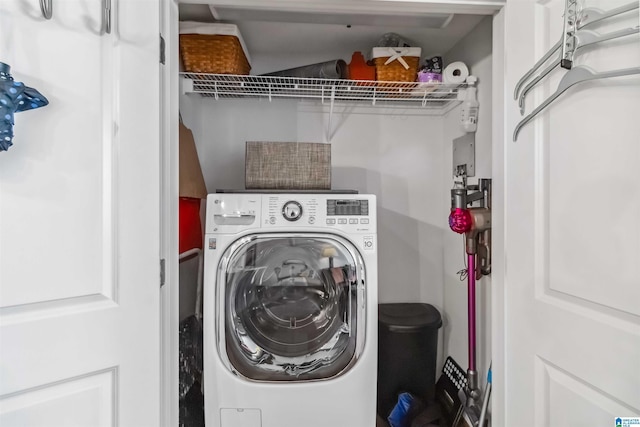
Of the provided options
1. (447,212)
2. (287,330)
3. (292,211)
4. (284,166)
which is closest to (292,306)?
(287,330)

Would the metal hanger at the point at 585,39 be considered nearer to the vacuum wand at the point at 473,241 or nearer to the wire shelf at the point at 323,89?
the vacuum wand at the point at 473,241

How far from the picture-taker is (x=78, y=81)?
89 cm

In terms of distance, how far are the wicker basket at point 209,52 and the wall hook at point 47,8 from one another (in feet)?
2.60

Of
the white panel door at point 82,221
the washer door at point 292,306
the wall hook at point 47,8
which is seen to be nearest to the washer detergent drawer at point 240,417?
the washer door at point 292,306

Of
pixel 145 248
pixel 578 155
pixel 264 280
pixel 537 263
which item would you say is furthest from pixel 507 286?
pixel 145 248

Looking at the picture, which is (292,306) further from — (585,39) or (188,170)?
(585,39)

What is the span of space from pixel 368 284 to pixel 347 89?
3.40 ft

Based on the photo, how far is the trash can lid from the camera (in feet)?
5.73

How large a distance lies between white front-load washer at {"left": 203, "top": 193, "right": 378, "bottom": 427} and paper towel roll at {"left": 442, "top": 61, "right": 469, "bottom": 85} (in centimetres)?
74

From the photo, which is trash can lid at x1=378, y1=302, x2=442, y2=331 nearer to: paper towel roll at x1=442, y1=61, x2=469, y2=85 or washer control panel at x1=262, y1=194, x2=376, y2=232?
washer control panel at x1=262, y1=194, x2=376, y2=232

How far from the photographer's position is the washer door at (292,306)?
4.71ft

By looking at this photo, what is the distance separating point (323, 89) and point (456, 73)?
658 millimetres

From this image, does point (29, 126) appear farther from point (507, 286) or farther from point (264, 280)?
point (507, 286)

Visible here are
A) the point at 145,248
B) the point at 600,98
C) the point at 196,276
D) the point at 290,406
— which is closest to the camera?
the point at 600,98
